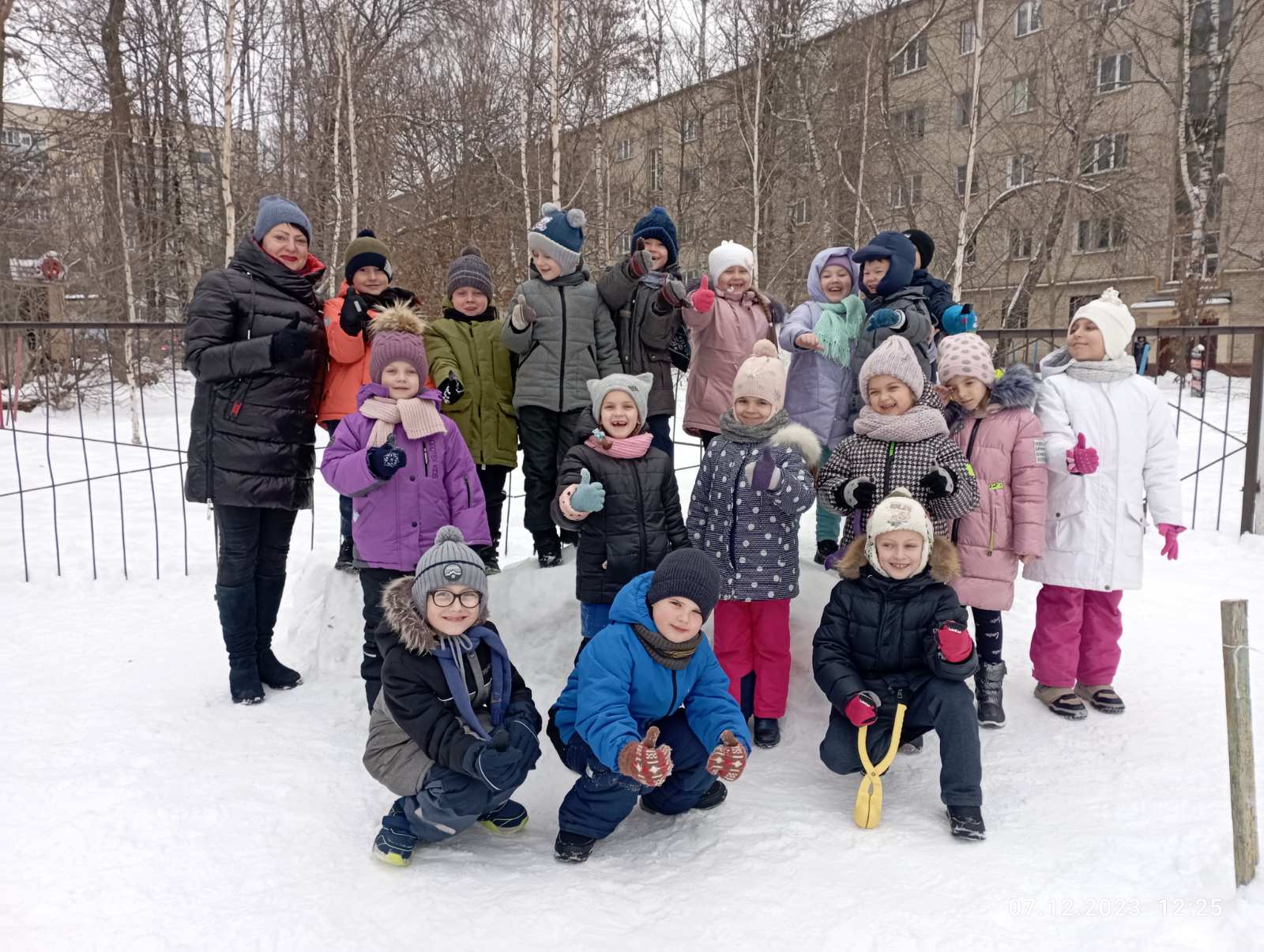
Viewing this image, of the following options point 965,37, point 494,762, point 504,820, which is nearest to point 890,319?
point 494,762

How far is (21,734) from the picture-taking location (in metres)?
3.47

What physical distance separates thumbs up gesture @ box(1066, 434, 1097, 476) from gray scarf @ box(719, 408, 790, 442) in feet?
3.69

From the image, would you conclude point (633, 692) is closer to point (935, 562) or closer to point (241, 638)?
point (935, 562)

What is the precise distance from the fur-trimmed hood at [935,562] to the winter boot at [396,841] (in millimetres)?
1743

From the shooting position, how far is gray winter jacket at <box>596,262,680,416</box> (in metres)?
3.88

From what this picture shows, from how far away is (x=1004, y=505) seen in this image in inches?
132

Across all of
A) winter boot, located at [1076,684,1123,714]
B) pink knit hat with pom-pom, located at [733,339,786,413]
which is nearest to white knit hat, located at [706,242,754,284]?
pink knit hat with pom-pom, located at [733,339,786,413]

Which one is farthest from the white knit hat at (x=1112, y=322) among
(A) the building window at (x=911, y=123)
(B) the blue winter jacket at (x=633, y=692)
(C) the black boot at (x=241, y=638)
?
(A) the building window at (x=911, y=123)

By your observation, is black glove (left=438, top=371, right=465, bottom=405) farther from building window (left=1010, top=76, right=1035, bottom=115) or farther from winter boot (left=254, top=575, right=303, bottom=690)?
building window (left=1010, top=76, right=1035, bottom=115)

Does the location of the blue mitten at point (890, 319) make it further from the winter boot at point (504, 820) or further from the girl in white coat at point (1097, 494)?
the winter boot at point (504, 820)

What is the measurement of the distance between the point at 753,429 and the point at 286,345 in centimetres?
190

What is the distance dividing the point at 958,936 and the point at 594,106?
574 inches

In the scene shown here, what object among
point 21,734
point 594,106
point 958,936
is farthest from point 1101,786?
point 594,106

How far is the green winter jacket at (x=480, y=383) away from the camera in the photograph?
155 inches
